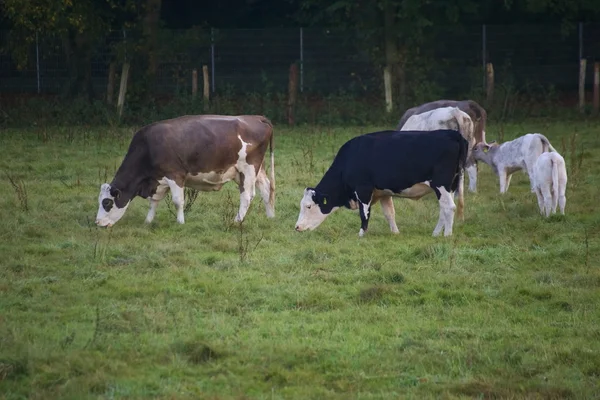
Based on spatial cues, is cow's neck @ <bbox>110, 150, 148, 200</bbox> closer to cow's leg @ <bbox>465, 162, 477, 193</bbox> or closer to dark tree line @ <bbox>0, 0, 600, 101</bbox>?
cow's leg @ <bbox>465, 162, 477, 193</bbox>

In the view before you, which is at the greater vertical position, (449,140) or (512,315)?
(449,140)

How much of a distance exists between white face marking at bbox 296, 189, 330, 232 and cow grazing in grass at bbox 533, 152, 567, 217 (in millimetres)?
2568

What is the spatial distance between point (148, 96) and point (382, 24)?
21.0ft

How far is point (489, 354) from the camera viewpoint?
805 centimetres

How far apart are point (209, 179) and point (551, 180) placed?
3982mm

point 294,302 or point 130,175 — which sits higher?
point 130,175

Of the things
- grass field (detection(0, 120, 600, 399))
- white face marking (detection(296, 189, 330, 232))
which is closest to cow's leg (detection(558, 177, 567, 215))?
grass field (detection(0, 120, 600, 399))

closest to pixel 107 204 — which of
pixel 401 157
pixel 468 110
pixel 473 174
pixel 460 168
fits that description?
pixel 401 157

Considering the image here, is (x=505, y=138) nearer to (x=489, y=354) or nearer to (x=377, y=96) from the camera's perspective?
(x=377, y=96)

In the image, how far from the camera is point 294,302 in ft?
31.3

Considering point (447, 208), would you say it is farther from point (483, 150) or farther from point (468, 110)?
point (468, 110)

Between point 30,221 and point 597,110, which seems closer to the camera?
point 30,221

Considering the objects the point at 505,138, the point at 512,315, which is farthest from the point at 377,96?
the point at 512,315

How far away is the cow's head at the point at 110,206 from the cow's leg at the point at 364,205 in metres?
2.74
